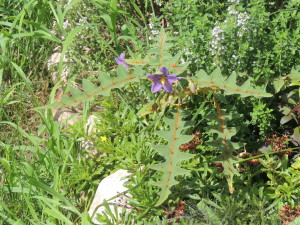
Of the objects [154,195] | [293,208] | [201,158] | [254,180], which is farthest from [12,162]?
[293,208]

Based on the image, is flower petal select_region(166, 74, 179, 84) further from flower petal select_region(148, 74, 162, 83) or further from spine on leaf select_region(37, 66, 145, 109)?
spine on leaf select_region(37, 66, 145, 109)

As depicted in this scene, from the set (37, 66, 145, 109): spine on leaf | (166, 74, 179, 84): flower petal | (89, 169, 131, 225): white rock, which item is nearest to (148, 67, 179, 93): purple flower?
(166, 74, 179, 84): flower petal

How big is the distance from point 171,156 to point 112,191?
68 cm

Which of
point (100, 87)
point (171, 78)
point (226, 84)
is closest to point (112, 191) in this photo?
point (100, 87)

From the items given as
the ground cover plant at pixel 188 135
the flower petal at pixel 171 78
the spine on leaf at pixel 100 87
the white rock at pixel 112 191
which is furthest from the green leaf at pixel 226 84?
the white rock at pixel 112 191

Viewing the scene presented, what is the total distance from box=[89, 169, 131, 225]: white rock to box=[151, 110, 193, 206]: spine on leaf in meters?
0.58

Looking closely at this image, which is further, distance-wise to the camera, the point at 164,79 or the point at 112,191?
the point at 112,191

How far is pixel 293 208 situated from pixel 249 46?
3.24 ft

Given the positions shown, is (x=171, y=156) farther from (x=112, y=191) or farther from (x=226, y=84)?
(x=112, y=191)

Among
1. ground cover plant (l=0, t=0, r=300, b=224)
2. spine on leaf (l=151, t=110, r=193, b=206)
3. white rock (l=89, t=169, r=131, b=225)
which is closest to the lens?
spine on leaf (l=151, t=110, r=193, b=206)

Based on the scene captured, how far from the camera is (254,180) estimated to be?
3.18 meters

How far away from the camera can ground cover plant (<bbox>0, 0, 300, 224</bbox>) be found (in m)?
2.68

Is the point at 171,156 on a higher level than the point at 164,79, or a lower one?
lower

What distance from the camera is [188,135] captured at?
2.61 metres
